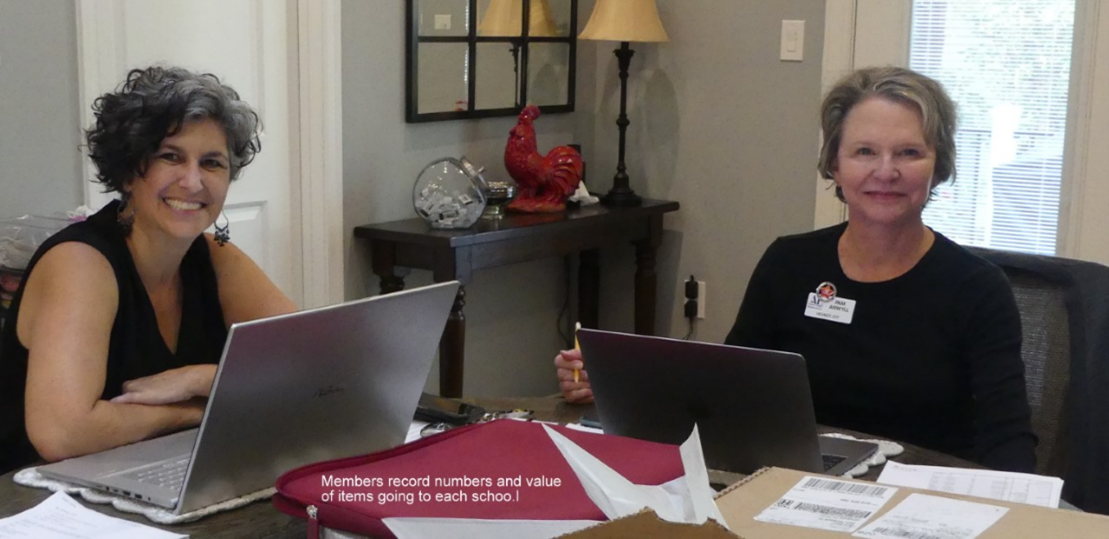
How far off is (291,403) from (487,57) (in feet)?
7.97

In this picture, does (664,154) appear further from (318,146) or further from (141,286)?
(141,286)

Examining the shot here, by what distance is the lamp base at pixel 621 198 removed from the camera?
383cm

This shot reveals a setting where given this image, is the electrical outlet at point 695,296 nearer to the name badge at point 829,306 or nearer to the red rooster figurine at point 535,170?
the red rooster figurine at point 535,170

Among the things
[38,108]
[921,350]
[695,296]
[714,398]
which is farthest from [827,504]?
[695,296]

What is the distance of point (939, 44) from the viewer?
3365 mm

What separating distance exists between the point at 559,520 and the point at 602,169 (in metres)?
3.11

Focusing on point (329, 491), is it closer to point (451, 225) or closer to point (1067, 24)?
point (451, 225)

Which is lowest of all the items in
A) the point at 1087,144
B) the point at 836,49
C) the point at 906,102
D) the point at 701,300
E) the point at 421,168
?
the point at 701,300

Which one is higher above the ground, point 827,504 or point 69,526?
point 827,504

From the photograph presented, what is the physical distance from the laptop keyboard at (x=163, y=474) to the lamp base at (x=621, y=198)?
245 cm

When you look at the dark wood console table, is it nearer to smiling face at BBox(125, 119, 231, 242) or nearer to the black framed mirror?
the black framed mirror

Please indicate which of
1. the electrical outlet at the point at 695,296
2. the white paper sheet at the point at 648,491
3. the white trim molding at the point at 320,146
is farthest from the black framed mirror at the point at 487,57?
the white paper sheet at the point at 648,491

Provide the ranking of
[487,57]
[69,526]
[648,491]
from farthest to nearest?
1. [487,57]
2. [69,526]
3. [648,491]

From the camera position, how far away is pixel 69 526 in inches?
50.5
